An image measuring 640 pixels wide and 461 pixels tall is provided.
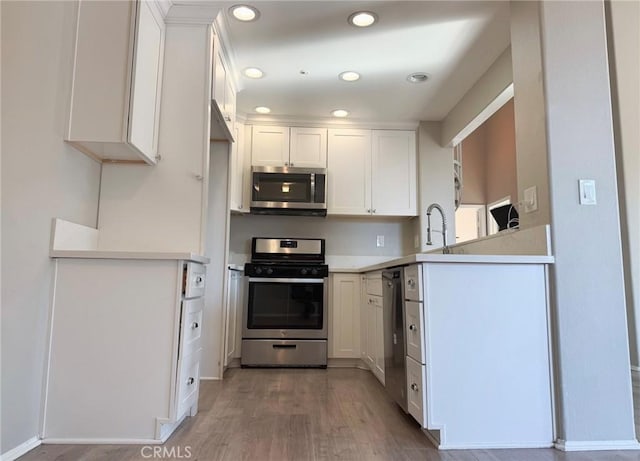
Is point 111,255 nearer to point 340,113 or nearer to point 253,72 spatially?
point 253,72

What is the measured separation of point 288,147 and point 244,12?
160 cm

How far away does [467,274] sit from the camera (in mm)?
1766

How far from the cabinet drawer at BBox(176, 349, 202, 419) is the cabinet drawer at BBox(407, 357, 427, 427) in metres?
1.07

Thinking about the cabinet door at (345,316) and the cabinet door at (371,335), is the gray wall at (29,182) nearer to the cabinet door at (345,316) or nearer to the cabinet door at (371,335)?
the cabinet door at (371,335)

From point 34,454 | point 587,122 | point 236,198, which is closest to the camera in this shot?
point 34,454

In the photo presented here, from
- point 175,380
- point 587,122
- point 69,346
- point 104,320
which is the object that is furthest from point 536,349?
point 69,346

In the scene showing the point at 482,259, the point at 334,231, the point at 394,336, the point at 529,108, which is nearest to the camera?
the point at 482,259

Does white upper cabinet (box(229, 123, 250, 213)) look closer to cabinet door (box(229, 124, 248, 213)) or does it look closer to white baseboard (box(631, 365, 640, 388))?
cabinet door (box(229, 124, 248, 213))

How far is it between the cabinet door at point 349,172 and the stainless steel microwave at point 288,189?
0.15 meters

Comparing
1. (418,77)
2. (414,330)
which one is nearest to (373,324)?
(414,330)

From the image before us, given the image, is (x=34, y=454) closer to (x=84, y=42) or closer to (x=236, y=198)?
(x=84, y=42)

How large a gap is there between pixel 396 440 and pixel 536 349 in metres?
0.75

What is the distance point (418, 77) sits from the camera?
302 centimetres

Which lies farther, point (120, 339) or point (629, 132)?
point (629, 132)
